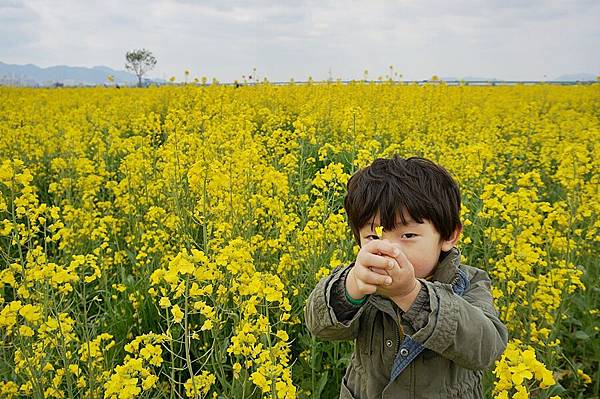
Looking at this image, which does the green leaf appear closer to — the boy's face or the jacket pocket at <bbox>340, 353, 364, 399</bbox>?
the jacket pocket at <bbox>340, 353, 364, 399</bbox>

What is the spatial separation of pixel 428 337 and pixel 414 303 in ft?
0.26

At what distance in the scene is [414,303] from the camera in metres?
1.18

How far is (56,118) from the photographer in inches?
337

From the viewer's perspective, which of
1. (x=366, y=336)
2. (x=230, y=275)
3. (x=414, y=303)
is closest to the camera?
(x=414, y=303)

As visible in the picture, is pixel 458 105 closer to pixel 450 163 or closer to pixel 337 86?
pixel 337 86

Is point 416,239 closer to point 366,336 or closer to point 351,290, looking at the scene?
point 351,290

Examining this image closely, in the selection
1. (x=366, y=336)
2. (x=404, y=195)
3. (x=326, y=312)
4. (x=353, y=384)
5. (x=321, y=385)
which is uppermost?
(x=404, y=195)

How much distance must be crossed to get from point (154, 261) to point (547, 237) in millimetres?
2242

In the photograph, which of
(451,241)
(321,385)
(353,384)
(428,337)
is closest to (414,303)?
(428,337)

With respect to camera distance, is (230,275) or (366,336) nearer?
(366,336)

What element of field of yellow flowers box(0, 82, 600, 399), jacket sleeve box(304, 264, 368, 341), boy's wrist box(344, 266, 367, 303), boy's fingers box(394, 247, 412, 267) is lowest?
field of yellow flowers box(0, 82, 600, 399)

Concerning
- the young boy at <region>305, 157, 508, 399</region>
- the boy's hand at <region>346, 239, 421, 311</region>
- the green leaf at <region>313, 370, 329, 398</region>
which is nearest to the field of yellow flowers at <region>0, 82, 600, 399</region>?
the green leaf at <region>313, 370, 329, 398</region>

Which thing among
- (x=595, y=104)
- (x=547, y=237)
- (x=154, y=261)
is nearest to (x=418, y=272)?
(x=547, y=237)

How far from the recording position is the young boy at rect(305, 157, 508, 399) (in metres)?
1.19
